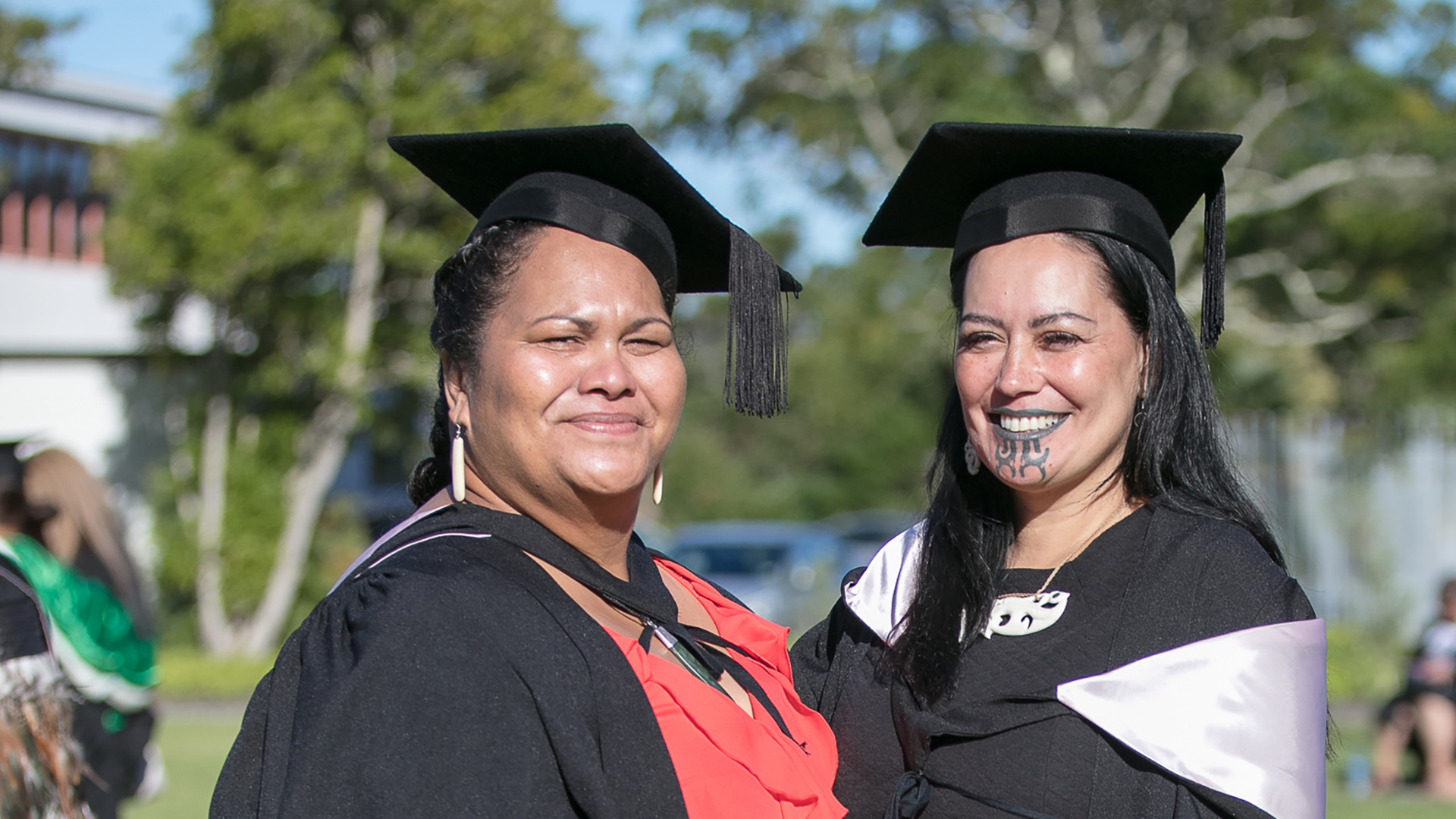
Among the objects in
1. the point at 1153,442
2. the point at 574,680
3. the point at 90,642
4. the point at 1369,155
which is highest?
the point at 1369,155

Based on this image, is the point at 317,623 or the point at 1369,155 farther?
the point at 1369,155

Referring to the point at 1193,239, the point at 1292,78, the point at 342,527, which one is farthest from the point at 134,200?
the point at 1292,78

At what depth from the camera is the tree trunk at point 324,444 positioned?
40.8 feet

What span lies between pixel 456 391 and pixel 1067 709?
44.6 inches

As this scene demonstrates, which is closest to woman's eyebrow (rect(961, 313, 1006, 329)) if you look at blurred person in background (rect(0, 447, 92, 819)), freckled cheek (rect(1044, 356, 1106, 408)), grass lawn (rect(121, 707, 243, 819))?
freckled cheek (rect(1044, 356, 1106, 408))

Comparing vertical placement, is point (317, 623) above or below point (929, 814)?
above

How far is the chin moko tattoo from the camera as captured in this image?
2.30 meters

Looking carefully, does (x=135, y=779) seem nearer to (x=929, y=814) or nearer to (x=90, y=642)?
(x=90, y=642)

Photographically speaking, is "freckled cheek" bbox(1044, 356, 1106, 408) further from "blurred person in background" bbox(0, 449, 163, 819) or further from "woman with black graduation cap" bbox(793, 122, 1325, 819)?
"blurred person in background" bbox(0, 449, 163, 819)

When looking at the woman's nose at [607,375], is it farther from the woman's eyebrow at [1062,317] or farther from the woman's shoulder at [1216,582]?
the woman's shoulder at [1216,582]

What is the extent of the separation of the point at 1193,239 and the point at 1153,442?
44.2 feet

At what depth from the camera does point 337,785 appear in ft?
5.49

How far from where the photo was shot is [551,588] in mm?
1969

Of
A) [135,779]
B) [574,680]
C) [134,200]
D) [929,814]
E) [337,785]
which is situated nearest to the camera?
[337,785]
